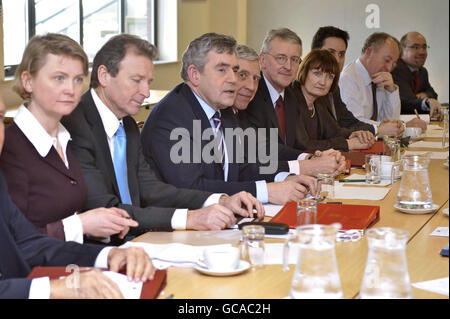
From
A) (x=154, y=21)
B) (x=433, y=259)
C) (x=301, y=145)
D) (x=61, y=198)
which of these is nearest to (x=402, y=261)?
(x=433, y=259)

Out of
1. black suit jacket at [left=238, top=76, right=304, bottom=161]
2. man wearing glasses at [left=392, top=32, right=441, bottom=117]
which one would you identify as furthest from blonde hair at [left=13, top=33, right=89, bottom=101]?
man wearing glasses at [left=392, top=32, right=441, bottom=117]

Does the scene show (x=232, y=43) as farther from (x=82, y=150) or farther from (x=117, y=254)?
(x=117, y=254)

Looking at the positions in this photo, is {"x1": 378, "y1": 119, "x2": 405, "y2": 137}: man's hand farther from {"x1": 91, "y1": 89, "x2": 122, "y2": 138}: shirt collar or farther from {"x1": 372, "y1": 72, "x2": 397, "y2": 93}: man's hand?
{"x1": 91, "y1": 89, "x2": 122, "y2": 138}: shirt collar

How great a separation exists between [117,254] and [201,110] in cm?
140

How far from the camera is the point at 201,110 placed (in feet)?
10.7

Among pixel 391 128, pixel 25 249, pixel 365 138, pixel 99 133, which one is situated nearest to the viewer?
pixel 25 249

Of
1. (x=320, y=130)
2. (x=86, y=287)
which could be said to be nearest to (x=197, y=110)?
(x=86, y=287)

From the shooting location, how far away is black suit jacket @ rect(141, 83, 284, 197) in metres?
3.08

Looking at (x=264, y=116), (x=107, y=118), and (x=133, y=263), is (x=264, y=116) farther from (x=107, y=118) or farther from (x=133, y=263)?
(x=133, y=263)

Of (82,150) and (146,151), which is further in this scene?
(146,151)

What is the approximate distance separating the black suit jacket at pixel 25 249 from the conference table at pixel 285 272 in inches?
11.9

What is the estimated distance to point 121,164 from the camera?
292 cm

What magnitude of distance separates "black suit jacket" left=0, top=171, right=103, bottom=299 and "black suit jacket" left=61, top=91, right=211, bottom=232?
534 mm

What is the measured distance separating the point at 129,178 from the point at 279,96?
169 cm
